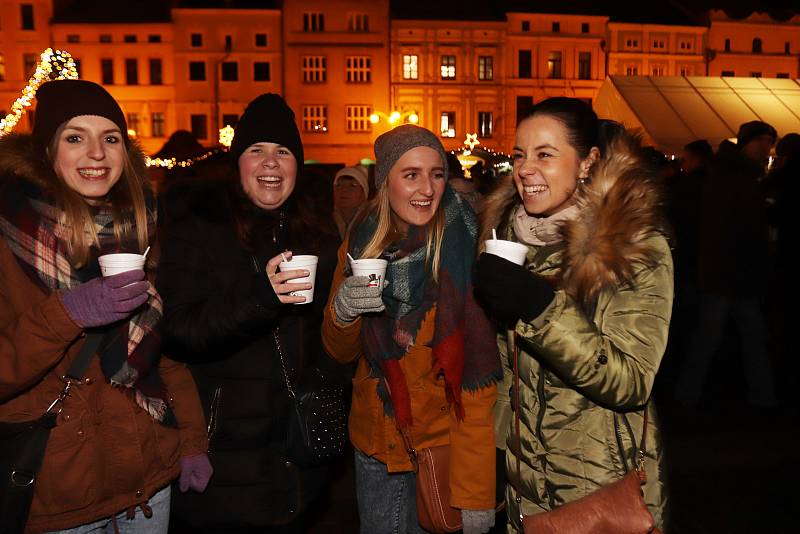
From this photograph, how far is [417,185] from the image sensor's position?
3.14 metres

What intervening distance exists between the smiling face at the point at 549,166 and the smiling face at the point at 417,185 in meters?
0.72

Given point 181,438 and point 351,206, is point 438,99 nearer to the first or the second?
point 351,206

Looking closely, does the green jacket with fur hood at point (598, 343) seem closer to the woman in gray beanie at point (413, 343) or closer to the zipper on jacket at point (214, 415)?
the woman in gray beanie at point (413, 343)

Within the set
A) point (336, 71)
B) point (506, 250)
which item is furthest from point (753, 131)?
point (336, 71)

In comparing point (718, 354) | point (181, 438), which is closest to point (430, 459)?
point (181, 438)

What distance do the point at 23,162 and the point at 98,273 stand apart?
494 mm

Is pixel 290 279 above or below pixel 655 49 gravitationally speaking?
below

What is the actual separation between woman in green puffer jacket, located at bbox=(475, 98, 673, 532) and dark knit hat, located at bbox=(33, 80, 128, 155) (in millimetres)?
1647

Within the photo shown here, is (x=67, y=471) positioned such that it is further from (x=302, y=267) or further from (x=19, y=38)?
(x=19, y=38)

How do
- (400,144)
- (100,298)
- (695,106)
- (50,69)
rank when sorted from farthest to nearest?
1. (695,106)
2. (50,69)
3. (400,144)
4. (100,298)

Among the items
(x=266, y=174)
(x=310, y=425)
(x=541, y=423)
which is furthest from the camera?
(x=266, y=174)

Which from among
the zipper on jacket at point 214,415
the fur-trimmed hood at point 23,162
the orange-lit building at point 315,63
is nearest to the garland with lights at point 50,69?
the fur-trimmed hood at point 23,162

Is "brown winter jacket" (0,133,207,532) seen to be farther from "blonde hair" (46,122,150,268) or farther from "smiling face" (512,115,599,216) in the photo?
"smiling face" (512,115,599,216)

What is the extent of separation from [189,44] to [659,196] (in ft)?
147
